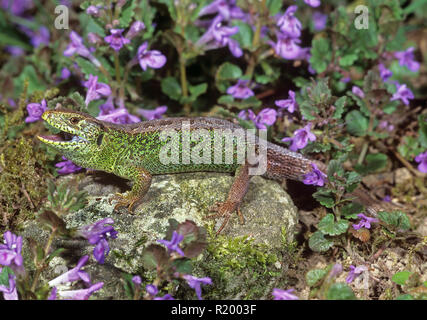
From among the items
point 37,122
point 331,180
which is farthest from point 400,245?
point 37,122

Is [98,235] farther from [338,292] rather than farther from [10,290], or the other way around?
[338,292]

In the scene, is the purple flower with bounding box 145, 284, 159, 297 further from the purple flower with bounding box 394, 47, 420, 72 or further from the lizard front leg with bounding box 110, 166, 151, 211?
the purple flower with bounding box 394, 47, 420, 72

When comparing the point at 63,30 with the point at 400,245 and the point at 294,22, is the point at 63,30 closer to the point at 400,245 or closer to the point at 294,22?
the point at 294,22

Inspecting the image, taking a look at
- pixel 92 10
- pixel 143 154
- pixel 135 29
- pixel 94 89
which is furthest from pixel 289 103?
pixel 92 10

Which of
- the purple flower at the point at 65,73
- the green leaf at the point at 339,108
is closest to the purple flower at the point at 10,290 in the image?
the purple flower at the point at 65,73

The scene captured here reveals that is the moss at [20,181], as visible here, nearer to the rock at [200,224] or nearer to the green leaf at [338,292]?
the rock at [200,224]

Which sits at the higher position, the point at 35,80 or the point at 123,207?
the point at 35,80
